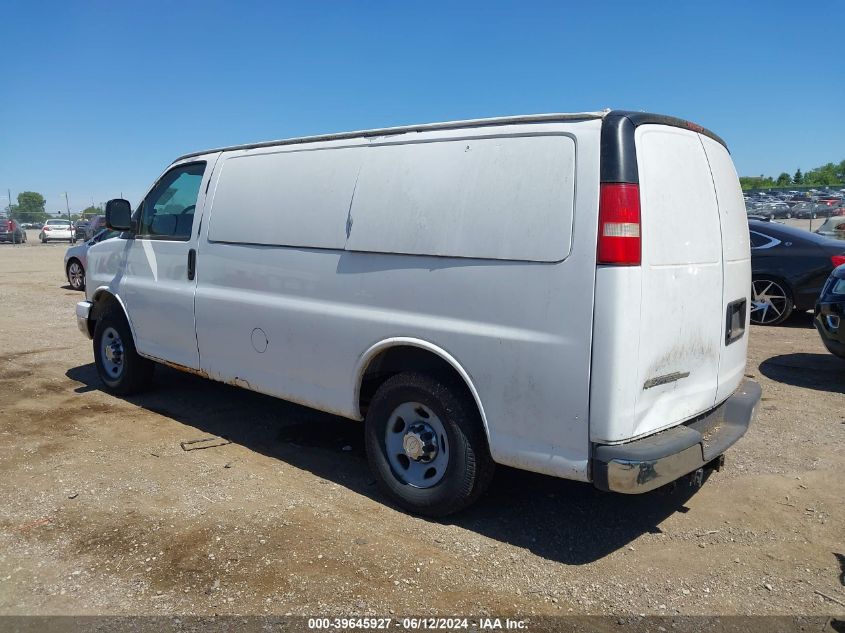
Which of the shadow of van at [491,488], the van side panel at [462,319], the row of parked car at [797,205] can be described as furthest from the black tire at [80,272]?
the row of parked car at [797,205]

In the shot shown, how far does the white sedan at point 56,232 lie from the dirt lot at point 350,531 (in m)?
36.8

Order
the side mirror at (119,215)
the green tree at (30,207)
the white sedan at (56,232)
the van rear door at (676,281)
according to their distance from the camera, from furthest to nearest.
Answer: the green tree at (30,207) → the white sedan at (56,232) → the side mirror at (119,215) → the van rear door at (676,281)

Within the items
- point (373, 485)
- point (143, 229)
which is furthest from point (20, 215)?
point (373, 485)

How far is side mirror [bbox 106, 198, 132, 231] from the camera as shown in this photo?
20.6 feet

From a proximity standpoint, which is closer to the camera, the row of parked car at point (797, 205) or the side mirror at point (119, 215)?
the side mirror at point (119, 215)

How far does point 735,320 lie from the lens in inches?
166

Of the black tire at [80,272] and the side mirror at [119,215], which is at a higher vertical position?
the side mirror at [119,215]

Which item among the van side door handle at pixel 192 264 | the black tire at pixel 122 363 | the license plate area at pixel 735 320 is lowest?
the black tire at pixel 122 363

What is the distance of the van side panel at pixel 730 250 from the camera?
13.3ft

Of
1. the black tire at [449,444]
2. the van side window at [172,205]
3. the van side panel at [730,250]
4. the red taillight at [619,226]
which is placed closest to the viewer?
the red taillight at [619,226]

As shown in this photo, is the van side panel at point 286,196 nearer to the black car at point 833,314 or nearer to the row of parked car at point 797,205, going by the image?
the black car at point 833,314

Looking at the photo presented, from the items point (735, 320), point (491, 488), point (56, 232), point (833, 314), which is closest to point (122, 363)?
point (491, 488)

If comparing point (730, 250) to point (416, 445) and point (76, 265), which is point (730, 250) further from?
point (76, 265)

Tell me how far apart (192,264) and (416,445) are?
258cm
